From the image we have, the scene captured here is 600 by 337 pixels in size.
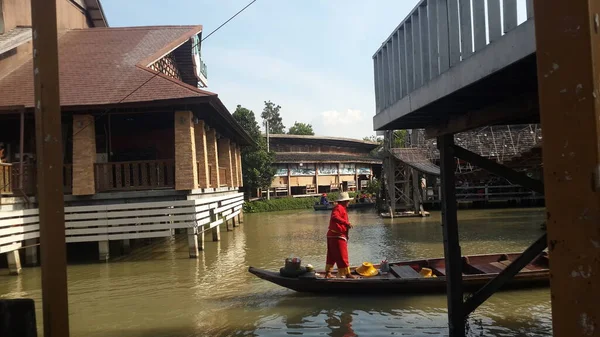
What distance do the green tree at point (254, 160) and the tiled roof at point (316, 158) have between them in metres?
2.17

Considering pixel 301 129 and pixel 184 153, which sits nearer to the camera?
pixel 184 153

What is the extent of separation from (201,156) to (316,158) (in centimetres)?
2252

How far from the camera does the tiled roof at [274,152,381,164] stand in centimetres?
3634

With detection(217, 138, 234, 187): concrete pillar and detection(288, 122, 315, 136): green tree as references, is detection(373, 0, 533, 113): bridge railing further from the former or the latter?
detection(288, 122, 315, 136): green tree

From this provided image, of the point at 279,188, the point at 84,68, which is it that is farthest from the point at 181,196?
the point at 279,188

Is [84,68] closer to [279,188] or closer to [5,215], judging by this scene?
[5,215]

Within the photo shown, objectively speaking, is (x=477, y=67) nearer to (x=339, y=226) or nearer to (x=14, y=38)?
(x=339, y=226)

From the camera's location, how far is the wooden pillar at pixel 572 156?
216 centimetres

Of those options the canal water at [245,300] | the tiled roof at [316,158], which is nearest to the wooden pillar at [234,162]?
the canal water at [245,300]

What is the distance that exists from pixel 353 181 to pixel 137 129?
85.8ft

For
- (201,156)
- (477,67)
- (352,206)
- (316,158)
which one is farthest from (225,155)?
(477,67)

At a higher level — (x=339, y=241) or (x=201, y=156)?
(x=201, y=156)

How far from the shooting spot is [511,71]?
3.91 metres

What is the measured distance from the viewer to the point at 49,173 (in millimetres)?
3461
